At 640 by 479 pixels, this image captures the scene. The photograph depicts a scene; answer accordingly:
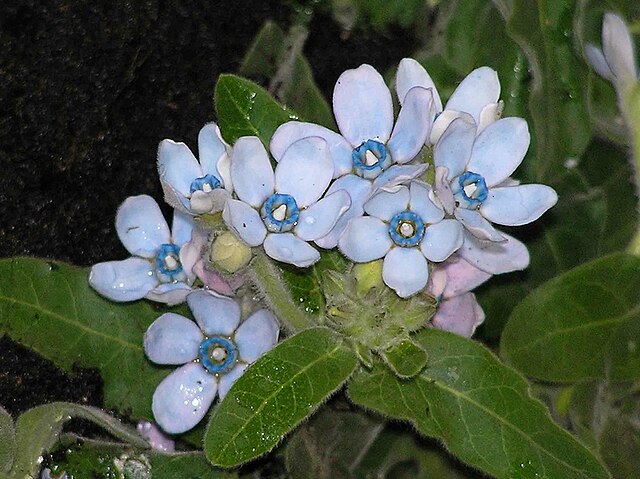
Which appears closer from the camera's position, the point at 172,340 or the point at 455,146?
the point at 455,146

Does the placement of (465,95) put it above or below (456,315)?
above

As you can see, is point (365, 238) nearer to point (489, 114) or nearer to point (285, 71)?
point (489, 114)

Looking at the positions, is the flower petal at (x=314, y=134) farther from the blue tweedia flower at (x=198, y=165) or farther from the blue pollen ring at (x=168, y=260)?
the blue pollen ring at (x=168, y=260)

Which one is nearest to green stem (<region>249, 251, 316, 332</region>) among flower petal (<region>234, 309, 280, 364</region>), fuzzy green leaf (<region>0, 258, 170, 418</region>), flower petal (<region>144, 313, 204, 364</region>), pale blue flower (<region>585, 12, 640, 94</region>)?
flower petal (<region>234, 309, 280, 364</region>)

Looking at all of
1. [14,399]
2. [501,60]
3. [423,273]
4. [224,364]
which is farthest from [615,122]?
[14,399]

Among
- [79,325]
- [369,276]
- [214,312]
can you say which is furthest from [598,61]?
[79,325]

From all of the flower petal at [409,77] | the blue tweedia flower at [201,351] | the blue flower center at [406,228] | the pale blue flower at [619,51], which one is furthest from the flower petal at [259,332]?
the pale blue flower at [619,51]

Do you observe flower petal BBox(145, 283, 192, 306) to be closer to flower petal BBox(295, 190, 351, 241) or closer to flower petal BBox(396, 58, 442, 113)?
flower petal BBox(295, 190, 351, 241)
